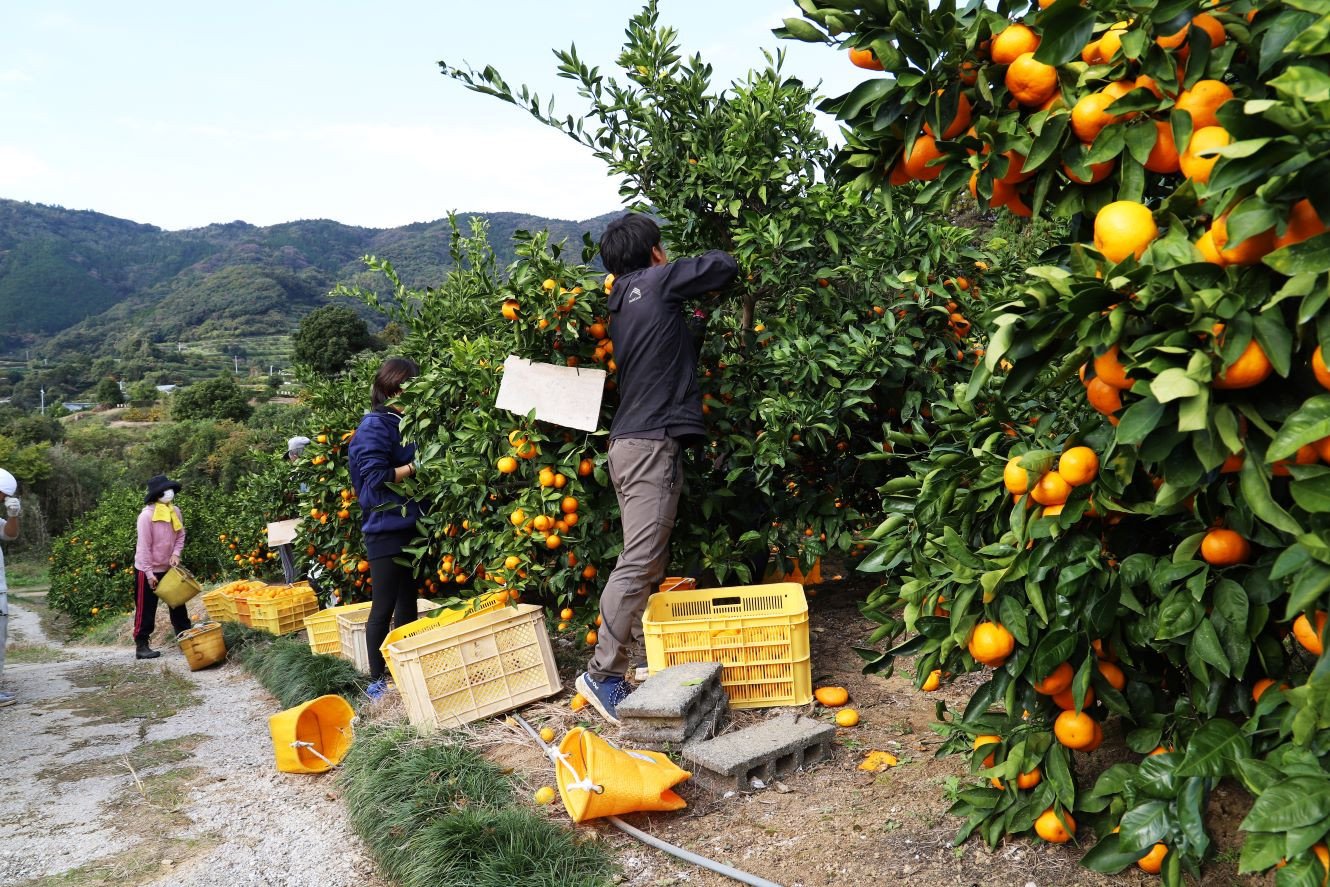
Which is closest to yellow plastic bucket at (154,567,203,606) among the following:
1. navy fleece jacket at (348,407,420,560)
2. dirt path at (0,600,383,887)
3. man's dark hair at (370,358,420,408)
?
dirt path at (0,600,383,887)

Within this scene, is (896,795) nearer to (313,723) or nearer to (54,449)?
(313,723)

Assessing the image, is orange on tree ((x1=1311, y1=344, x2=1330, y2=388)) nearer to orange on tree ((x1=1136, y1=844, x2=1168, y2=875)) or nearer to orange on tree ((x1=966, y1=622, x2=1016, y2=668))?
orange on tree ((x1=966, y1=622, x2=1016, y2=668))

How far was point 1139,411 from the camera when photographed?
134cm

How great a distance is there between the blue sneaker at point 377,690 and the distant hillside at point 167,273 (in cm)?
5308

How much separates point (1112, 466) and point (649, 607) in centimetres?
231

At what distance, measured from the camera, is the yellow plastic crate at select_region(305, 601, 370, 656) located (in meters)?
5.88

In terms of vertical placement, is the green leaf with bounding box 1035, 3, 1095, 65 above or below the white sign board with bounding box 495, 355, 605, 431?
above

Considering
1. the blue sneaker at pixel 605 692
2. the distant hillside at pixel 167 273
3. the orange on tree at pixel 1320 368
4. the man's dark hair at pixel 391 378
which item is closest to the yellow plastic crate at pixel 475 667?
the blue sneaker at pixel 605 692

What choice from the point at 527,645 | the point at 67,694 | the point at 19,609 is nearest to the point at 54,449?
the point at 19,609

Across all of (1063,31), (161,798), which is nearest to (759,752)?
(1063,31)

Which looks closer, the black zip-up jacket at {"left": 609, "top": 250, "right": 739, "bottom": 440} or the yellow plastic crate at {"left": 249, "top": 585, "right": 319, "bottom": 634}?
the black zip-up jacket at {"left": 609, "top": 250, "right": 739, "bottom": 440}

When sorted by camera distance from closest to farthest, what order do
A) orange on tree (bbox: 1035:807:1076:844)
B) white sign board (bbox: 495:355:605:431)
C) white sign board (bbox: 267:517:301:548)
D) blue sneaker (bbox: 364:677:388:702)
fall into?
orange on tree (bbox: 1035:807:1076:844) → white sign board (bbox: 495:355:605:431) → blue sneaker (bbox: 364:677:388:702) → white sign board (bbox: 267:517:301:548)

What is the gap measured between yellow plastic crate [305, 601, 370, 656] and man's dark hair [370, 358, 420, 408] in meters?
1.60

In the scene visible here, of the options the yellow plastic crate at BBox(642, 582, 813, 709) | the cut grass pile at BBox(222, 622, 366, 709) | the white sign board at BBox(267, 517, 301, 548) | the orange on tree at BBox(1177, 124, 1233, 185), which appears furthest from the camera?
the white sign board at BBox(267, 517, 301, 548)
